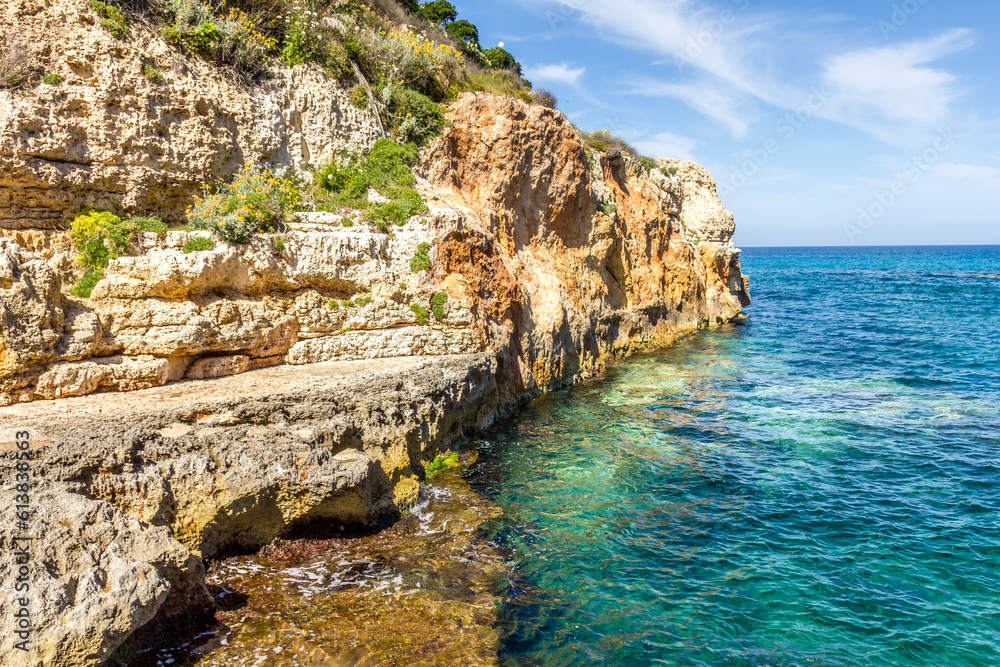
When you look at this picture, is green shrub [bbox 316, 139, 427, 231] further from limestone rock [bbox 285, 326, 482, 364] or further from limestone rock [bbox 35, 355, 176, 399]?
limestone rock [bbox 35, 355, 176, 399]

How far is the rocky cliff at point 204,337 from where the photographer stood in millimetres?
6934

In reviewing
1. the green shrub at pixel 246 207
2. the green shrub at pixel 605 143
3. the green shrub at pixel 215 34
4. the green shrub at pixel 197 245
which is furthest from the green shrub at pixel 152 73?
the green shrub at pixel 605 143

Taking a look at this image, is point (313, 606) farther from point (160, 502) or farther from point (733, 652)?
point (733, 652)

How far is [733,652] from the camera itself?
705cm

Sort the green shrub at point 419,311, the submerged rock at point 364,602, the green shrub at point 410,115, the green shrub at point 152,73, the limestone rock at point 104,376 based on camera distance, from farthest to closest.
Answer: the green shrub at point 410,115 < the green shrub at point 419,311 < the green shrub at point 152,73 < the limestone rock at point 104,376 < the submerged rock at point 364,602

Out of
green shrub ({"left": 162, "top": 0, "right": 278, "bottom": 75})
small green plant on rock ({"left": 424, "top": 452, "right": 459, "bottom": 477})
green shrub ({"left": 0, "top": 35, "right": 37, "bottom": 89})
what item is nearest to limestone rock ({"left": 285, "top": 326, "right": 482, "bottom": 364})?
small green plant on rock ({"left": 424, "top": 452, "right": 459, "bottom": 477})

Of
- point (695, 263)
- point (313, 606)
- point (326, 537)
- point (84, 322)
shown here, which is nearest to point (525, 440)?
point (326, 537)

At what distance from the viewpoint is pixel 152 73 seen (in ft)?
38.4

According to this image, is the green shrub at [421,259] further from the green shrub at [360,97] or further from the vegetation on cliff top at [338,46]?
the green shrub at [360,97]

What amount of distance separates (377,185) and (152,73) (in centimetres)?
520

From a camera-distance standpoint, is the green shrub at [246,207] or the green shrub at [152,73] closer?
the green shrub at [246,207]

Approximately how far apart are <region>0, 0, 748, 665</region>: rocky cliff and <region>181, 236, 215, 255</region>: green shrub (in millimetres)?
184

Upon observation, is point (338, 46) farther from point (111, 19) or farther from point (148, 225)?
point (148, 225)

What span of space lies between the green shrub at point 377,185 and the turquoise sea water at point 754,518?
592 cm
